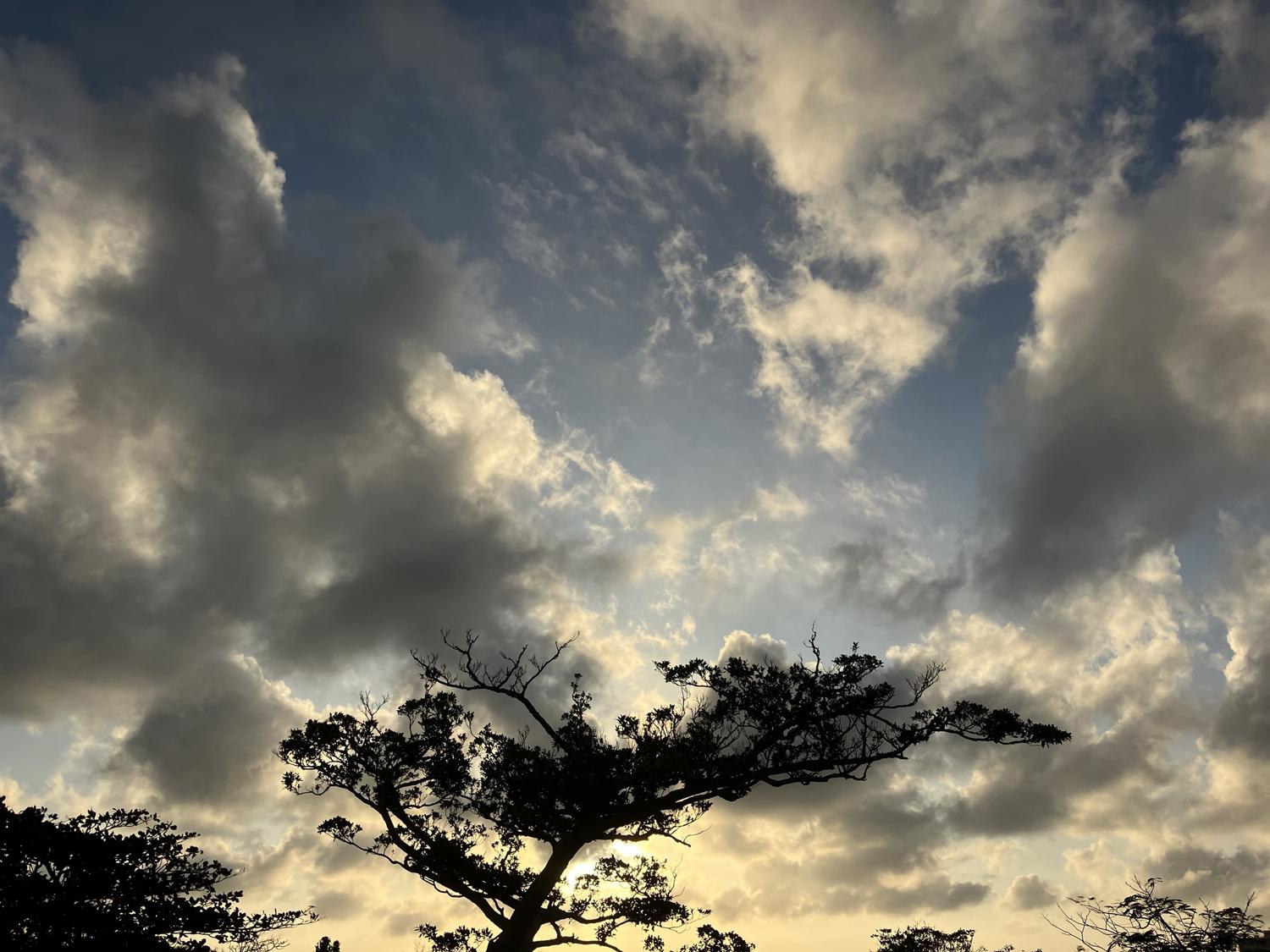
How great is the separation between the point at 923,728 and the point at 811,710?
92.3 inches

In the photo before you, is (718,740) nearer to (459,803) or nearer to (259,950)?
Answer: (459,803)

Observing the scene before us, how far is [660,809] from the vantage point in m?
17.5

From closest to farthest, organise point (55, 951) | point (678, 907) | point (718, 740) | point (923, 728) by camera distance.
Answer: point (55, 951), point (923, 728), point (718, 740), point (678, 907)

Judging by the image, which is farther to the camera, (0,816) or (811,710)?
(811,710)

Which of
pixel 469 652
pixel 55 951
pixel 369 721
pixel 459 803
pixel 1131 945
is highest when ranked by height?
pixel 469 652

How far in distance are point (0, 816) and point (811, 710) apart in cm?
1685

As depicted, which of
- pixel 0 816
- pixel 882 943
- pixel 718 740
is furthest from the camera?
pixel 882 943

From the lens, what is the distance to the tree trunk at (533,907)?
55.9ft

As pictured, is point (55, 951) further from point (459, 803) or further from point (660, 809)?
point (660, 809)

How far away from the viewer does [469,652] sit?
63.8ft

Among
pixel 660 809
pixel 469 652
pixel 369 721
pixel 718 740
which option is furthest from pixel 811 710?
pixel 369 721

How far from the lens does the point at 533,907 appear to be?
17.3 m

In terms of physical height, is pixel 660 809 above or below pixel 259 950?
above

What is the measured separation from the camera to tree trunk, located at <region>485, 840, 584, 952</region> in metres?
17.0
